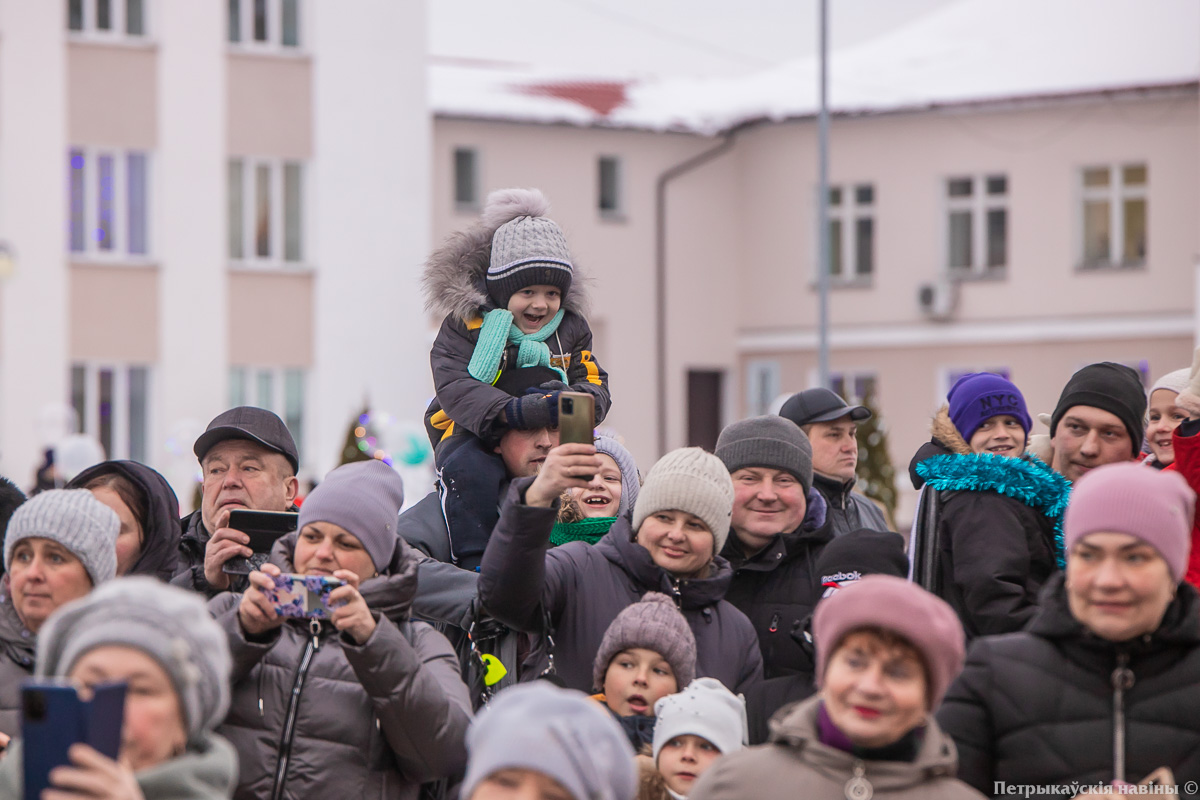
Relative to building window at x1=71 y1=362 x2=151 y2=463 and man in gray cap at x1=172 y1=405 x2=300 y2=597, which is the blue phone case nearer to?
man in gray cap at x1=172 y1=405 x2=300 y2=597

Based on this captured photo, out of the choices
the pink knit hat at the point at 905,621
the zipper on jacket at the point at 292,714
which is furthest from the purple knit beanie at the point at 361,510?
the pink knit hat at the point at 905,621

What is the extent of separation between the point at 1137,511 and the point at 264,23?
76.4 ft

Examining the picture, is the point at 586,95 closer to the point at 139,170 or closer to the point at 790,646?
the point at 139,170

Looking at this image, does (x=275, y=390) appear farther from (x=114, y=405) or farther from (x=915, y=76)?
(x=915, y=76)

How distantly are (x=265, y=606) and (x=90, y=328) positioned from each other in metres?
21.0

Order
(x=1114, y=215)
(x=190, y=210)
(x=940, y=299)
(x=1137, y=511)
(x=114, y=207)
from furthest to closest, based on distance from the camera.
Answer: (x=940, y=299), (x=1114, y=215), (x=190, y=210), (x=114, y=207), (x=1137, y=511)

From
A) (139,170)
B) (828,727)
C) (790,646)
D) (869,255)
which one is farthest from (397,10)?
(828,727)

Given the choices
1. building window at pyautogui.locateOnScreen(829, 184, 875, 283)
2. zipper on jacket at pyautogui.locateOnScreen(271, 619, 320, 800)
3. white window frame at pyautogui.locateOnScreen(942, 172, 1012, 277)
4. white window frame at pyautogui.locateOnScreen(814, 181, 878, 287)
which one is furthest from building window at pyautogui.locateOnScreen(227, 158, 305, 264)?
zipper on jacket at pyautogui.locateOnScreen(271, 619, 320, 800)

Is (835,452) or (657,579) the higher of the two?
(835,452)

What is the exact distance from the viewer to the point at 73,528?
4520mm

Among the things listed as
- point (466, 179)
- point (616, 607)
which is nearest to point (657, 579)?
point (616, 607)

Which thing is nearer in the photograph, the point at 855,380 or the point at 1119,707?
the point at 1119,707

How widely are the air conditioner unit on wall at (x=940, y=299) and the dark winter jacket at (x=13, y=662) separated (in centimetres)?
2921

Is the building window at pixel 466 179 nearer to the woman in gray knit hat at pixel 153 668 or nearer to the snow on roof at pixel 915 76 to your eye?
the snow on roof at pixel 915 76
